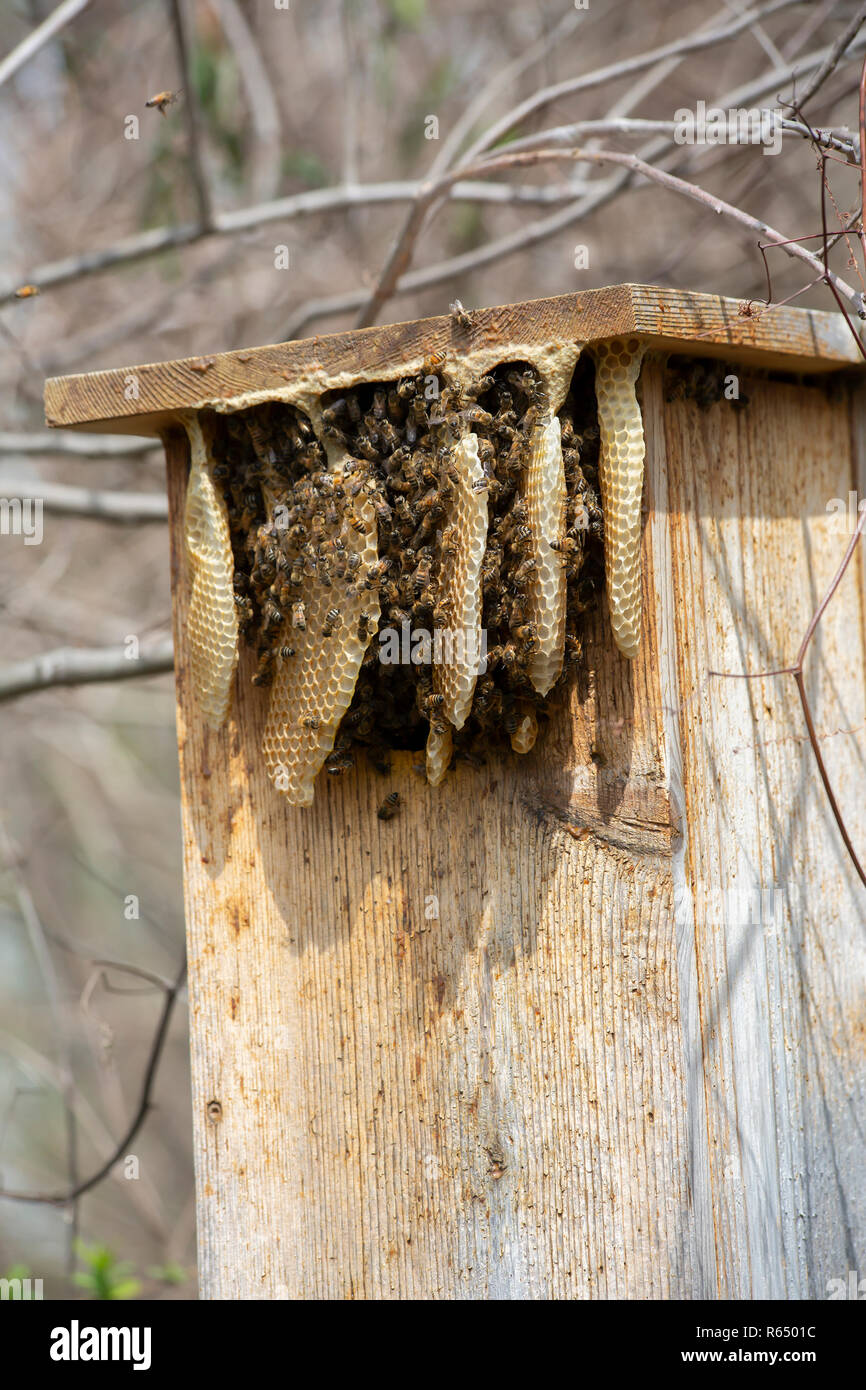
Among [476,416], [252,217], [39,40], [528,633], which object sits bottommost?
[528,633]

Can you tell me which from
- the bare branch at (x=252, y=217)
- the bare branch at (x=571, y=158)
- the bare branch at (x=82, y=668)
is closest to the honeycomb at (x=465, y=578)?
the bare branch at (x=571, y=158)

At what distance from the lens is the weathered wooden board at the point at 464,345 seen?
1711 millimetres

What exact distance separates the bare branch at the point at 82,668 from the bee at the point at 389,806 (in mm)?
1308

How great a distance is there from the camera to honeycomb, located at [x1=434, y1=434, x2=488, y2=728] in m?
1.74

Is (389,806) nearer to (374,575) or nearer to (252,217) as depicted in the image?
(374,575)

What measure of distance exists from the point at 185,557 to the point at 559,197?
1.88 m

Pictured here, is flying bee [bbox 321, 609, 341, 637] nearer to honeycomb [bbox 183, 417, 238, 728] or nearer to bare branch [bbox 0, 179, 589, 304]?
honeycomb [bbox 183, 417, 238, 728]

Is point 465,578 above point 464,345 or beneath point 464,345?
beneath

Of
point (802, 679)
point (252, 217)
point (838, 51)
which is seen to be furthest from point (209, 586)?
point (252, 217)

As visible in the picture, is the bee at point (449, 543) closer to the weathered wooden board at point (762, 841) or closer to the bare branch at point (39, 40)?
the weathered wooden board at point (762, 841)

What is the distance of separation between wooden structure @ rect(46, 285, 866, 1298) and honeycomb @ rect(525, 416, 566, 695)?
0.13 meters

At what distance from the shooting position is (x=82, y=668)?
125 inches

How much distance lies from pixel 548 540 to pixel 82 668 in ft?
6.06
